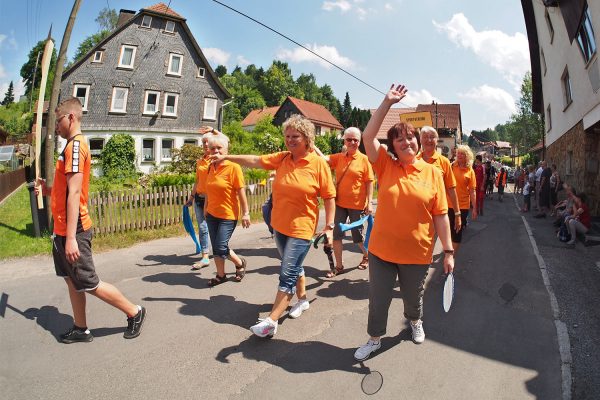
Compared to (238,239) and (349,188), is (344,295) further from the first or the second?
(238,239)

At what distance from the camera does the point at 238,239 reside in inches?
322

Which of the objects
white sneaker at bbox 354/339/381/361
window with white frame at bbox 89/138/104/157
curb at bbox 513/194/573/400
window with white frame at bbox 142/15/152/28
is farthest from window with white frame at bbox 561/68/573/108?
window with white frame at bbox 89/138/104/157

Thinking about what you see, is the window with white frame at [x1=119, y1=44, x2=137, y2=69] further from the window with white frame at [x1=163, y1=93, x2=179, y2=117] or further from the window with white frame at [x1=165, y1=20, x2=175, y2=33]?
the window with white frame at [x1=163, y1=93, x2=179, y2=117]

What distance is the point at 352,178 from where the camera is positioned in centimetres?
521

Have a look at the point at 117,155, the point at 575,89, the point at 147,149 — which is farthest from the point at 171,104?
the point at 575,89

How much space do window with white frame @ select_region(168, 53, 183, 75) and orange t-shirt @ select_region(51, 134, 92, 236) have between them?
28.6 meters

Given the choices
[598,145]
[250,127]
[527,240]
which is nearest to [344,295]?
[527,240]

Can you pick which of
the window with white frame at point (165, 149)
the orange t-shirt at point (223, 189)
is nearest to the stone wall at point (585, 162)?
the orange t-shirt at point (223, 189)

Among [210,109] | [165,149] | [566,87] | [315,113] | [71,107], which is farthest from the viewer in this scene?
[315,113]

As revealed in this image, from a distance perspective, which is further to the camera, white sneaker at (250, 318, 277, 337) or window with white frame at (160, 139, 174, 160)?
window with white frame at (160, 139, 174, 160)

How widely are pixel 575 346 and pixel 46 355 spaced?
15.9 feet

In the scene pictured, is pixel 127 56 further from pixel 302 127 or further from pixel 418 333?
pixel 418 333

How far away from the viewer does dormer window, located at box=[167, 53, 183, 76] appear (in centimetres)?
2891

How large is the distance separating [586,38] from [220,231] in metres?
12.4
